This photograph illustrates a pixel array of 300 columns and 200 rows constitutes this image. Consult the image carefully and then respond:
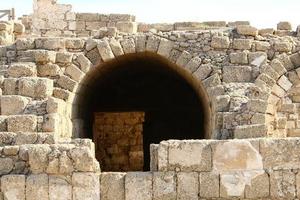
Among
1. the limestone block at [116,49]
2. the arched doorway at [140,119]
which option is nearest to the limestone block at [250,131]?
the limestone block at [116,49]

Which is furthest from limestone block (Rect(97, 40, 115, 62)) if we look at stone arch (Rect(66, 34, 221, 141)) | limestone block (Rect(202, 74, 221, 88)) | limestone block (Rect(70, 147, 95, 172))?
limestone block (Rect(70, 147, 95, 172))

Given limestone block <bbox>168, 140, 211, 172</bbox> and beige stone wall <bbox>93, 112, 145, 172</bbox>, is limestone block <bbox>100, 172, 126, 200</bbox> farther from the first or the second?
beige stone wall <bbox>93, 112, 145, 172</bbox>

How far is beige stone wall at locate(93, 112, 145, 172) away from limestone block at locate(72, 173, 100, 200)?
8.46m

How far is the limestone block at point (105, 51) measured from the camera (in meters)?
10.2

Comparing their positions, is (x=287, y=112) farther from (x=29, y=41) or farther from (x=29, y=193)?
(x=29, y=193)

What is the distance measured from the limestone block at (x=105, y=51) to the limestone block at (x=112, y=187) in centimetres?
362

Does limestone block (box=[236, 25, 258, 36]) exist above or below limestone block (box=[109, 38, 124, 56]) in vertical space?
above

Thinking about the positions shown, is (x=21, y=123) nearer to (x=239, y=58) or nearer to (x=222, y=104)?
(x=222, y=104)

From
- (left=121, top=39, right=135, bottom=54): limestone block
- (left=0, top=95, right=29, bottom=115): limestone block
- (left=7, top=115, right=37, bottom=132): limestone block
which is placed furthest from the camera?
(left=121, top=39, right=135, bottom=54): limestone block

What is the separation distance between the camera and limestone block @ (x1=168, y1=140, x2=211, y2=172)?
281 inches

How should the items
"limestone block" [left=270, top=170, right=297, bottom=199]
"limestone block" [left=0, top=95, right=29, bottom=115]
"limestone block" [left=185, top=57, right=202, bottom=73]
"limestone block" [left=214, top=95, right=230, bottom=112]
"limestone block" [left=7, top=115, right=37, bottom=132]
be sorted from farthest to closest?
"limestone block" [left=185, top=57, right=202, bottom=73] < "limestone block" [left=214, top=95, right=230, bottom=112] < "limestone block" [left=0, top=95, right=29, bottom=115] < "limestone block" [left=7, top=115, right=37, bottom=132] < "limestone block" [left=270, top=170, right=297, bottom=199]

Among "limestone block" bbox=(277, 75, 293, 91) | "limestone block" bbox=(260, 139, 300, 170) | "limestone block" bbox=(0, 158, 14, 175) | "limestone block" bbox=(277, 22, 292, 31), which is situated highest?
"limestone block" bbox=(277, 22, 292, 31)

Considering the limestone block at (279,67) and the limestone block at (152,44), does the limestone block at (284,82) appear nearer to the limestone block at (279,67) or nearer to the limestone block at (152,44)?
the limestone block at (279,67)

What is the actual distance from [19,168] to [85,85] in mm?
3540
